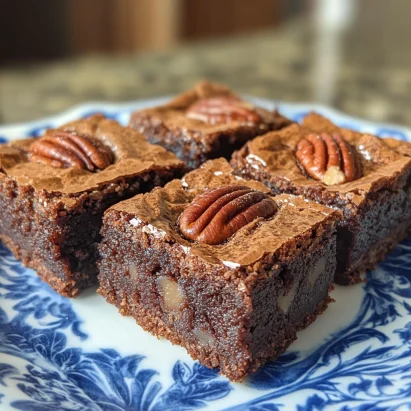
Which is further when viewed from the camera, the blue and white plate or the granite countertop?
the granite countertop

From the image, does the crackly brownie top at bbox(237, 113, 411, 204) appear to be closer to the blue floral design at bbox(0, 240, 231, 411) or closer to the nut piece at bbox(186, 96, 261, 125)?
the nut piece at bbox(186, 96, 261, 125)

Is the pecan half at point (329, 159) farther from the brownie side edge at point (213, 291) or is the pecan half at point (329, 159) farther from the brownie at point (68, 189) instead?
the brownie at point (68, 189)

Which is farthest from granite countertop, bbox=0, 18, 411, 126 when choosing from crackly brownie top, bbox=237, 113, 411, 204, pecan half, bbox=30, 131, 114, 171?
pecan half, bbox=30, 131, 114, 171

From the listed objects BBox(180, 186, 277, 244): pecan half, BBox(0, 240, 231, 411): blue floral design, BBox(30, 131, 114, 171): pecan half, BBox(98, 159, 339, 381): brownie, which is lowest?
BBox(0, 240, 231, 411): blue floral design

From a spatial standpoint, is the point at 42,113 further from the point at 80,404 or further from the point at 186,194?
the point at 80,404

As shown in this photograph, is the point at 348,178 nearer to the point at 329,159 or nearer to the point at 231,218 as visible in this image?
the point at 329,159

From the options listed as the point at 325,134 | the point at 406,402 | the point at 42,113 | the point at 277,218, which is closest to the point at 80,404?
the point at 277,218

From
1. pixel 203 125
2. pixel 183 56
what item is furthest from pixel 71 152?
pixel 183 56
